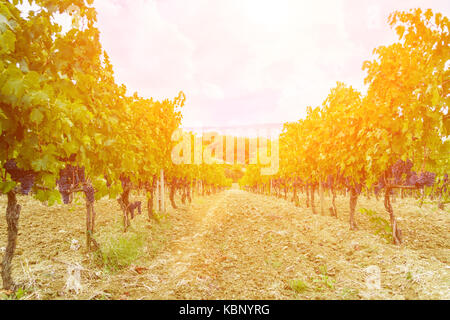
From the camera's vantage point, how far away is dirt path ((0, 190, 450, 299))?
4109 millimetres

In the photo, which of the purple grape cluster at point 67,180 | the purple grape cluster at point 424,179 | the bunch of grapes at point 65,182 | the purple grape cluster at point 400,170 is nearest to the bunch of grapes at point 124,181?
the purple grape cluster at point 67,180

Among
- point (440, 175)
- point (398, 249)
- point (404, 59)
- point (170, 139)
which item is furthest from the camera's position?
point (170, 139)

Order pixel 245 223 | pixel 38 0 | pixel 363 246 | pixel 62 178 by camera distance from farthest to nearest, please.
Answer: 1. pixel 245 223
2. pixel 363 246
3. pixel 62 178
4. pixel 38 0

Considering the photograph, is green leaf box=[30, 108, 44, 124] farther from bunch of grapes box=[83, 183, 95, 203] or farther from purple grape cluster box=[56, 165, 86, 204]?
bunch of grapes box=[83, 183, 95, 203]

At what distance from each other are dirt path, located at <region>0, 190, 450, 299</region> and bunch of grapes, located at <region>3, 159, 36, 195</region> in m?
1.65

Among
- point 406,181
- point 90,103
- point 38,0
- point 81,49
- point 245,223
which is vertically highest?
point 38,0

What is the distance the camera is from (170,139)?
41.0 ft

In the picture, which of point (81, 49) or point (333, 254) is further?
point (333, 254)

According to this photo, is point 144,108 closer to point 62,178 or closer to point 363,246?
point 62,178

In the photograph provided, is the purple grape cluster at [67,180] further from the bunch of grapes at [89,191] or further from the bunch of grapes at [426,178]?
the bunch of grapes at [426,178]

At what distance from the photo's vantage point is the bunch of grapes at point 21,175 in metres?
3.38

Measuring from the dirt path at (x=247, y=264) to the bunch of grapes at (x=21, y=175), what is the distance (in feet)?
5.41

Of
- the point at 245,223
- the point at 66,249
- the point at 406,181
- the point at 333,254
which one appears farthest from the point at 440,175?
the point at 66,249

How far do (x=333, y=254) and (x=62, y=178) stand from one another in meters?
6.75
